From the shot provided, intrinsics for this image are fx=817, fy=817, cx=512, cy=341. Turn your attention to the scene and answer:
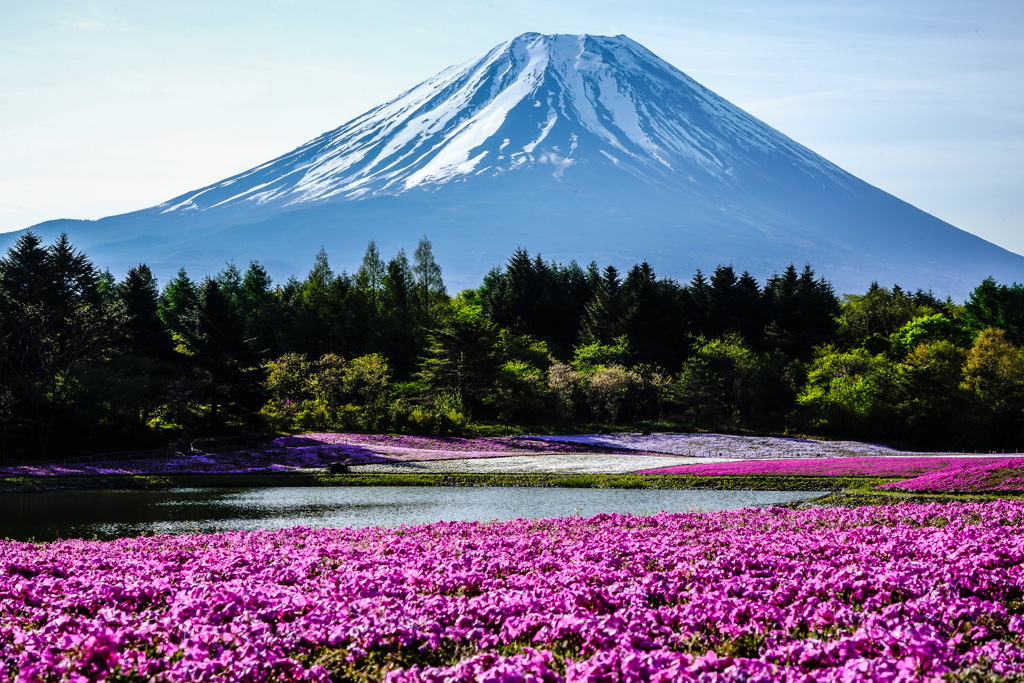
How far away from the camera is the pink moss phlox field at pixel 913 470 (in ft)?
93.6

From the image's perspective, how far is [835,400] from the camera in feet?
222

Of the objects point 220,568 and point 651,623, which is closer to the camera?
point 651,623

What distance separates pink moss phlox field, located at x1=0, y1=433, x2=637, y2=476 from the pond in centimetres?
639

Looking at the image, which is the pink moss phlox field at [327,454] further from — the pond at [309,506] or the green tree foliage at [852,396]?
the green tree foliage at [852,396]

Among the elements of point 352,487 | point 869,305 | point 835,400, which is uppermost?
point 869,305

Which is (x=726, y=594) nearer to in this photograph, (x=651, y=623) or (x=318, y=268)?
(x=651, y=623)

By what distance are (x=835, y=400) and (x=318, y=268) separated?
6717cm

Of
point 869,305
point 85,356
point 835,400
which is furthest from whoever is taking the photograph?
point 869,305

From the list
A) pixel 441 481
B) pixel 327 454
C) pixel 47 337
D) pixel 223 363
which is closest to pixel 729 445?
pixel 441 481

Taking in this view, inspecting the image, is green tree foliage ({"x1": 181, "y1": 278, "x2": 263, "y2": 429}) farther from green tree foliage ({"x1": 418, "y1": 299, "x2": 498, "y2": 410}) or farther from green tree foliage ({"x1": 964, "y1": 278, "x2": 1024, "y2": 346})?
green tree foliage ({"x1": 964, "y1": 278, "x2": 1024, "y2": 346})

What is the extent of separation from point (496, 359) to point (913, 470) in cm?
4124

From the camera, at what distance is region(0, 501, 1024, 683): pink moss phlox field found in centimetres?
764

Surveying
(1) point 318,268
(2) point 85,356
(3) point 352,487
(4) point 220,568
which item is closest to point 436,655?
(4) point 220,568

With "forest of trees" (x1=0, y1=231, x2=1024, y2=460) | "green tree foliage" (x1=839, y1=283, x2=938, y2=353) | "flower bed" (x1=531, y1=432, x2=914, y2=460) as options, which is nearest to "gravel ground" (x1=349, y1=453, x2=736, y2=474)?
"flower bed" (x1=531, y1=432, x2=914, y2=460)
